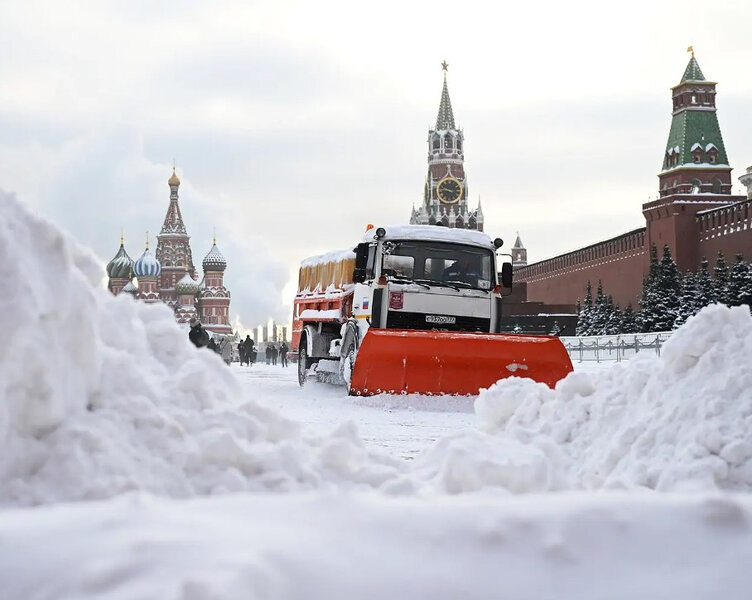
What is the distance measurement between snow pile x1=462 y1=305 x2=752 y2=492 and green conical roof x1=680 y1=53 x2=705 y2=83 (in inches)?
2343

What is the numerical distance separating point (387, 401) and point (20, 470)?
767 centimetres

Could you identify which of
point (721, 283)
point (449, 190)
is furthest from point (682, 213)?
point (449, 190)

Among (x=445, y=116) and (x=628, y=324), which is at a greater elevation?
(x=445, y=116)

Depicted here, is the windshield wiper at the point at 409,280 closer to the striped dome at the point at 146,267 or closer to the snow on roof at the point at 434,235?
the snow on roof at the point at 434,235

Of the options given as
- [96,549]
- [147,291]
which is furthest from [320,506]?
[147,291]

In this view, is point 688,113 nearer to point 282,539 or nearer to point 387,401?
point 387,401

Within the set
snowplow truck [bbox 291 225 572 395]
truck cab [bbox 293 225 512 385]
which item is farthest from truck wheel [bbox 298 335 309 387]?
truck cab [bbox 293 225 512 385]

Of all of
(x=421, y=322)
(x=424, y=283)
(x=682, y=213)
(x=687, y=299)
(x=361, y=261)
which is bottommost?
(x=421, y=322)

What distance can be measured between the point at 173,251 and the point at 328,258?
254 feet

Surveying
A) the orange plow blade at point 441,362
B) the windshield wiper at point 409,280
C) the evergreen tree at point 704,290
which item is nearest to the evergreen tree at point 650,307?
the evergreen tree at point 704,290

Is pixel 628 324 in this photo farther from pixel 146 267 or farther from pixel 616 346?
pixel 146 267

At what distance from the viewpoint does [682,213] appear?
54.5 metres

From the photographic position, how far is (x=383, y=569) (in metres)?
1.44

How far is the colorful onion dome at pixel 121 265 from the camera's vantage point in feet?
284
